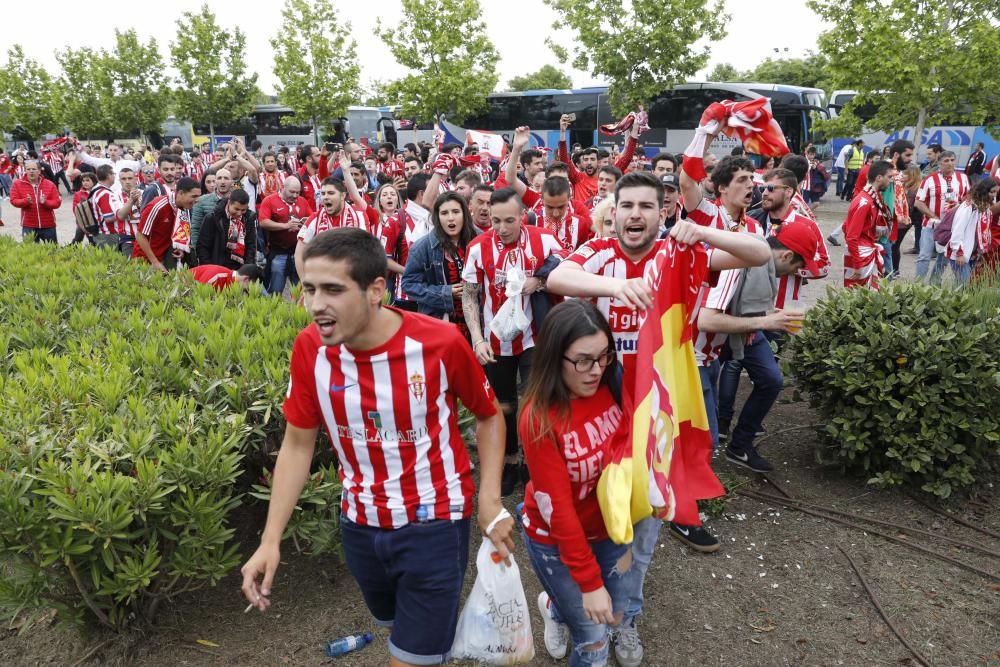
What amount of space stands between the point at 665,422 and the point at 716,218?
2.11 m

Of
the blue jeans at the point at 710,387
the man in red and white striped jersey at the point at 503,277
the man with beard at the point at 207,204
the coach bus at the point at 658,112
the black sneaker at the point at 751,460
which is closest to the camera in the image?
the blue jeans at the point at 710,387

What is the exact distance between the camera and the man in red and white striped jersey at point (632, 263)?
274 centimetres

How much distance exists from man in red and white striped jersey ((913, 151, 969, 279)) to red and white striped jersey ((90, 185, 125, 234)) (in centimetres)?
1217

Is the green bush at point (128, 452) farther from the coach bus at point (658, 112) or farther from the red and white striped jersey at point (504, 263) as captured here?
the coach bus at point (658, 112)

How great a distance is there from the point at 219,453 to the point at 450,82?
33.5 m

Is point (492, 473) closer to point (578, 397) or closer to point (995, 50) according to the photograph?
point (578, 397)

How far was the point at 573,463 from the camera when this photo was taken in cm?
253

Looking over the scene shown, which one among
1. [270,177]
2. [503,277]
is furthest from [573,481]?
[270,177]

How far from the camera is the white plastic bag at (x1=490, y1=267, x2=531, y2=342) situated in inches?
178

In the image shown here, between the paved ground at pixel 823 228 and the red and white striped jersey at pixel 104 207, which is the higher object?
the red and white striped jersey at pixel 104 207

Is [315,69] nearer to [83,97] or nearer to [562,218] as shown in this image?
[83,97]

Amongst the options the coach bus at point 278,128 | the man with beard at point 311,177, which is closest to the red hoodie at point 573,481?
the man with beard at point 311,177

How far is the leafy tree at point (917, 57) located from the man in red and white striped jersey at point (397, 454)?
2179 centimetres

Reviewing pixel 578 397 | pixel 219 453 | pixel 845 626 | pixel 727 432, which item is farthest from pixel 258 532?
pixel 727 432
